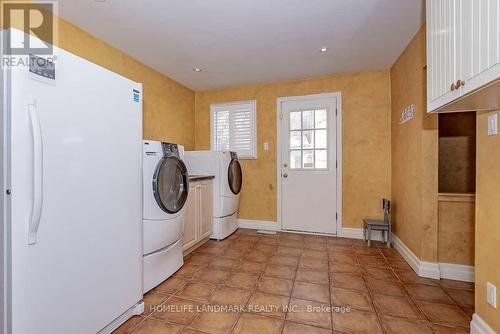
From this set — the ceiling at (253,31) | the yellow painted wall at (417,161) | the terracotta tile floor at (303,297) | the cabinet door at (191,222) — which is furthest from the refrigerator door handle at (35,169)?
the yellow painted wall at (417,161)

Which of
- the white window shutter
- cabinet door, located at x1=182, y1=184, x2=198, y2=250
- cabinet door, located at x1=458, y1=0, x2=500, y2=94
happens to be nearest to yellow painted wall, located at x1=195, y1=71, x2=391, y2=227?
the white window shutter

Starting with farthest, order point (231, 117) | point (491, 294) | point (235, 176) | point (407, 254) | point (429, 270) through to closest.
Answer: point (231, 117), point (235, 176), point (407, 254), point (429, 270), point (491, 294)

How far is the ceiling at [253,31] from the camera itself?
6.40 ft

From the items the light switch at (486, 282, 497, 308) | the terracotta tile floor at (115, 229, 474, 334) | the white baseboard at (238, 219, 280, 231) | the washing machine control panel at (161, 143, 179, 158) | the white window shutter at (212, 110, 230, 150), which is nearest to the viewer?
the light switch at (486, 282, 497, 308)

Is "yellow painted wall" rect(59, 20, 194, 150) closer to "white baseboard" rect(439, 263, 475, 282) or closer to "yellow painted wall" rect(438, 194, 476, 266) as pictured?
"yellow painted wall" rect(438, 194, 476, 266)

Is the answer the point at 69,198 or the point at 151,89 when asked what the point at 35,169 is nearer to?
the point at 69,198

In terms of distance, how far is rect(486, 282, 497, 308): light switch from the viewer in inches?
52.9

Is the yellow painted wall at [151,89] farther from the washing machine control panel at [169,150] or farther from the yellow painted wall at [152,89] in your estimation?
the washing machine control panel at [169,150]

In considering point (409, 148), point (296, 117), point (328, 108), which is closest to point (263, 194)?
point (296, 117)

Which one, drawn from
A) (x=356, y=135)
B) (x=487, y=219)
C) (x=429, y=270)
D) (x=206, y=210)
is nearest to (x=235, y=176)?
(x=206, y=210)

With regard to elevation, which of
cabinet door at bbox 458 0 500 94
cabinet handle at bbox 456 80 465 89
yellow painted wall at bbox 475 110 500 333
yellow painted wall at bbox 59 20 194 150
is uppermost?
yellow painted wall at bbox 59 20 194 150

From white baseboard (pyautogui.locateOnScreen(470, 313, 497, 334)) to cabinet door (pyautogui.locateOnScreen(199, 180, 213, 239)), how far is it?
100 inches

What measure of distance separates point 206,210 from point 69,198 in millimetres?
2034

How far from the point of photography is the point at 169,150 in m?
2.17
